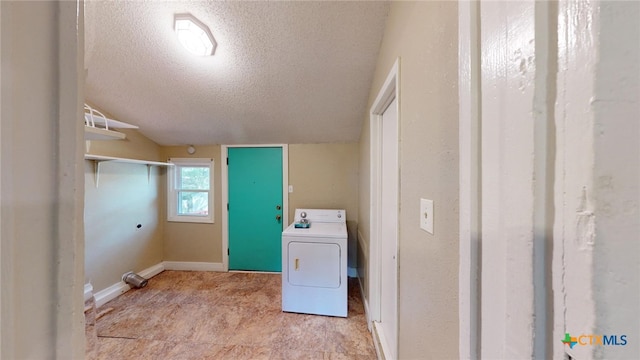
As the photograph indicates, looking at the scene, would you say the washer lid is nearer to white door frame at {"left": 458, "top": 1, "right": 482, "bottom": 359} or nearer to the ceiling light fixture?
the ceiling light fixture

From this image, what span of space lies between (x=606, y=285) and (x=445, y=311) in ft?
1.94

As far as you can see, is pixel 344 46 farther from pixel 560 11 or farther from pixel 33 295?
pixel 33 295

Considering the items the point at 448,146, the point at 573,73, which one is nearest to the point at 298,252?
the point at 448,146

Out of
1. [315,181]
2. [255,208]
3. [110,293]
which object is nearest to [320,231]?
[315,181]

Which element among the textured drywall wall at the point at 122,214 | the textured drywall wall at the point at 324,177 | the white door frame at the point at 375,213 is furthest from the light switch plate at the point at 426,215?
the textured drywall wall at the point at 122,214

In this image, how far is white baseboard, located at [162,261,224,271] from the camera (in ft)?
11.2

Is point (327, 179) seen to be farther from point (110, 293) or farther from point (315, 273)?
point (110, 293)

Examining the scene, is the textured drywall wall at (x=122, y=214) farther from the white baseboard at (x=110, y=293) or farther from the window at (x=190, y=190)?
the window at (x=190, y=190)

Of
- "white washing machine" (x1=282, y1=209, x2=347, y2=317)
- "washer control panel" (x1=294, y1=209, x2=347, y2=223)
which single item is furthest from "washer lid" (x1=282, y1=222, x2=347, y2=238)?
"washer control panel" (x1=294, y1=209, x2=347, y2=223)

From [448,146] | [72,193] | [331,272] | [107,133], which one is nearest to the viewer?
[72,193]

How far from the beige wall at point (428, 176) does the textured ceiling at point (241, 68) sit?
27.5 inches

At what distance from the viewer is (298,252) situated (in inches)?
92.4

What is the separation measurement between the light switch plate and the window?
10.6 ft

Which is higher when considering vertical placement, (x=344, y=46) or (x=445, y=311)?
(x=344, y=46)
